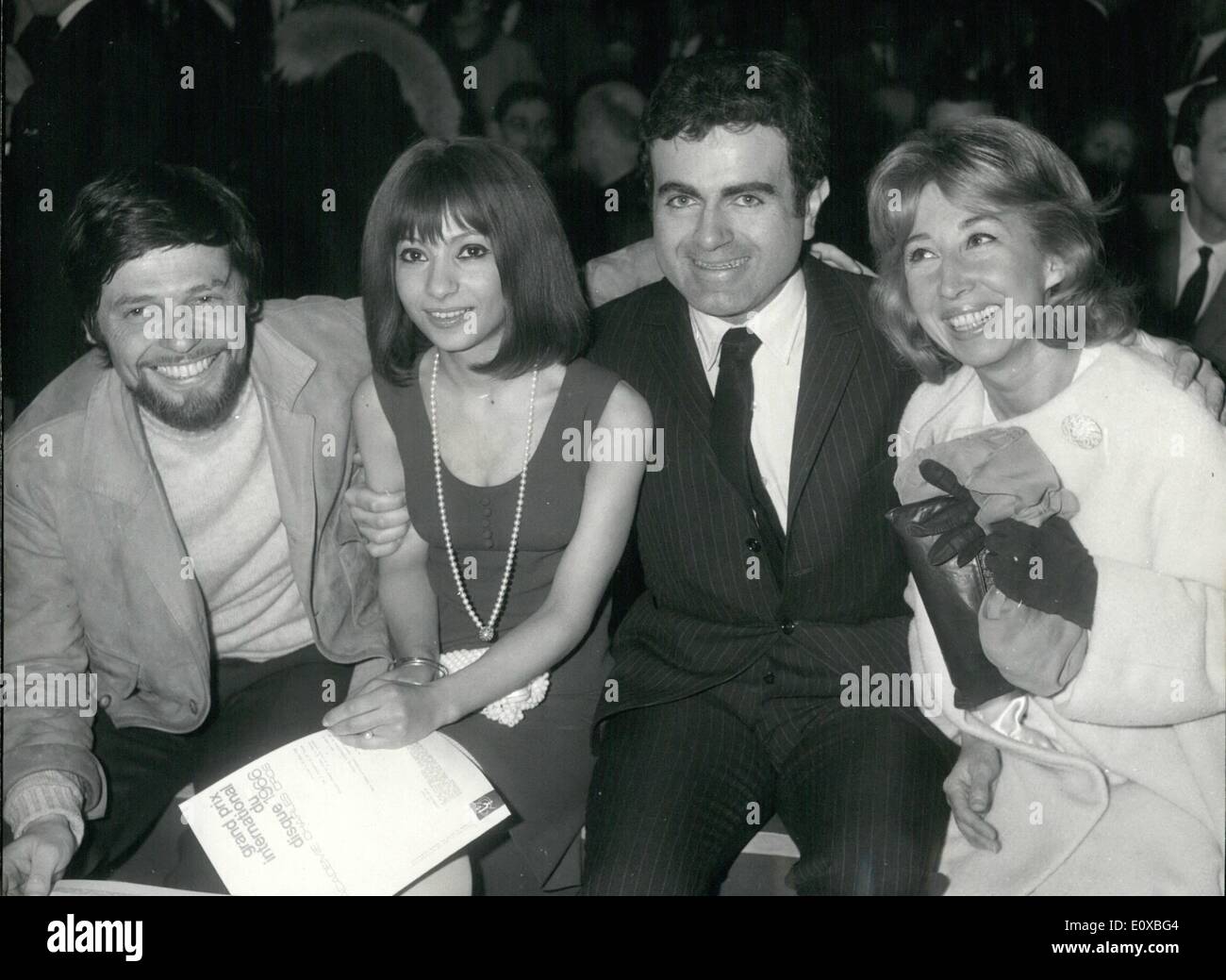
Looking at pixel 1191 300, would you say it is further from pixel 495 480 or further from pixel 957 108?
pixel 495 480

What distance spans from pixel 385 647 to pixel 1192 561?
1.27 meters

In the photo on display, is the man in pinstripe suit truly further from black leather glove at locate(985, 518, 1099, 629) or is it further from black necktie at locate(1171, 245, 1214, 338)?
black necktie at locate(1171, 245, 1214, 338)

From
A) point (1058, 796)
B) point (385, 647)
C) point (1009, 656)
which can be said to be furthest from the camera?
point (385, 647)

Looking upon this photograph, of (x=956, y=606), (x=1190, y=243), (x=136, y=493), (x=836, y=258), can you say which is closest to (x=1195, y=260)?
(x=1190, y=243)

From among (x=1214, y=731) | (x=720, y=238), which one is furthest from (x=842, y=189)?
(x=1214, y=731)

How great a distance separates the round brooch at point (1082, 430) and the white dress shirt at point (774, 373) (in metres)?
0.40

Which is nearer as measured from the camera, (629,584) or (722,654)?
(722,654)

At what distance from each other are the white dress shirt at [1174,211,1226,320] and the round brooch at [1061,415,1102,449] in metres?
0.76

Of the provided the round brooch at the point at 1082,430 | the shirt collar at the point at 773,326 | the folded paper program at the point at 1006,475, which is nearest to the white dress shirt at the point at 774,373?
the shirt collar at the point at 773,326

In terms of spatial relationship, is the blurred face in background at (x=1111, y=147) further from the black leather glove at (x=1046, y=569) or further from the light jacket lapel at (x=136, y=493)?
the light jacket lapel at (x=136, y=493)

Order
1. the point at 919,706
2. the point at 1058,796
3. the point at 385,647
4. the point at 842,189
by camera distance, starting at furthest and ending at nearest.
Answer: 1. the point at 842,189
2. the point at 385,647
3. the point at 919,706
4. the point at 1058,796

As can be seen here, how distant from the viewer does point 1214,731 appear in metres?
1.58

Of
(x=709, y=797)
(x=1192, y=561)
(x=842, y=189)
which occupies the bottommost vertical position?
(x=709, y=797)
